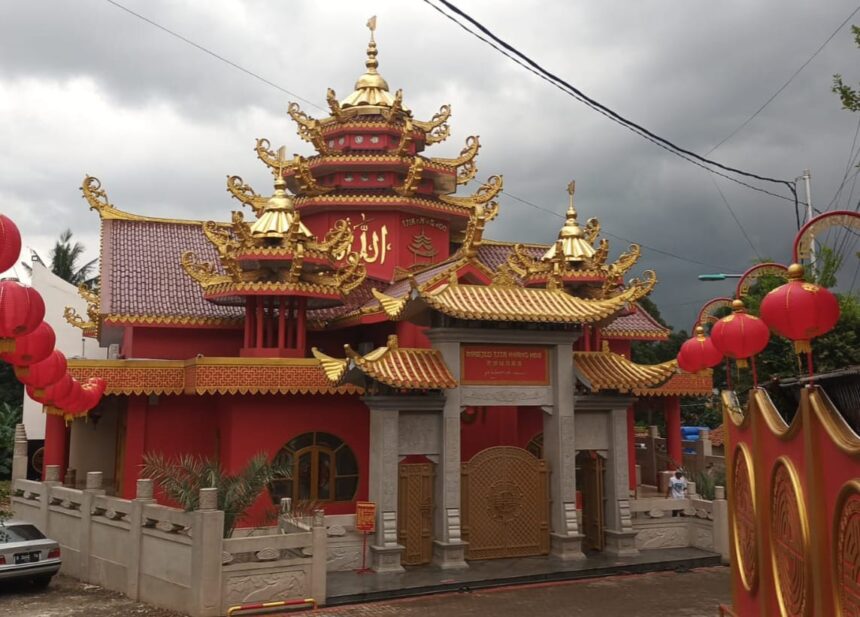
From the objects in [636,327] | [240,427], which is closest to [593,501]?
[240,427]

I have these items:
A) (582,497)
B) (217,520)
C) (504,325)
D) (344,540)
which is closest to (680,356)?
(504,325)

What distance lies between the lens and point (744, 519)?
26.4 feet

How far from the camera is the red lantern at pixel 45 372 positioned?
1174 cm

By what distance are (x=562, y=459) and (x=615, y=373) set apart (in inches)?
84.4

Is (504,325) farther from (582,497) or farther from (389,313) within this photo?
(582,497)

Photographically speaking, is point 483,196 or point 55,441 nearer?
point 55,441

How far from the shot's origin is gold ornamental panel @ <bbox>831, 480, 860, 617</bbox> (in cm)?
500

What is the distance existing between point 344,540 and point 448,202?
1208 cm

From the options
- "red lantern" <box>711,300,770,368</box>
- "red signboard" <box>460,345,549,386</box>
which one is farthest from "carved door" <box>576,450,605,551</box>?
"red lantern" <box>711,300,770,368</box>

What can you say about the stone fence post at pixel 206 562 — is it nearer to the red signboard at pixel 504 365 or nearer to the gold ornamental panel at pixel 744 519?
the red signboard at pixel 504 365

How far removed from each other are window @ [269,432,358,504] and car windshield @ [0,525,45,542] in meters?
4.59

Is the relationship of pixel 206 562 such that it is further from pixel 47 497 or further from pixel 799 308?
pixel 799 308

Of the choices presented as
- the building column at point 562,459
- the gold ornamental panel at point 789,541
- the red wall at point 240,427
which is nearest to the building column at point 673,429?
the building column at point 562,459

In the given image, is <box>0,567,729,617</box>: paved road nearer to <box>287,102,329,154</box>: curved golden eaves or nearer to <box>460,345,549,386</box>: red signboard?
<box>460,345,549,386</box>: red signboard
